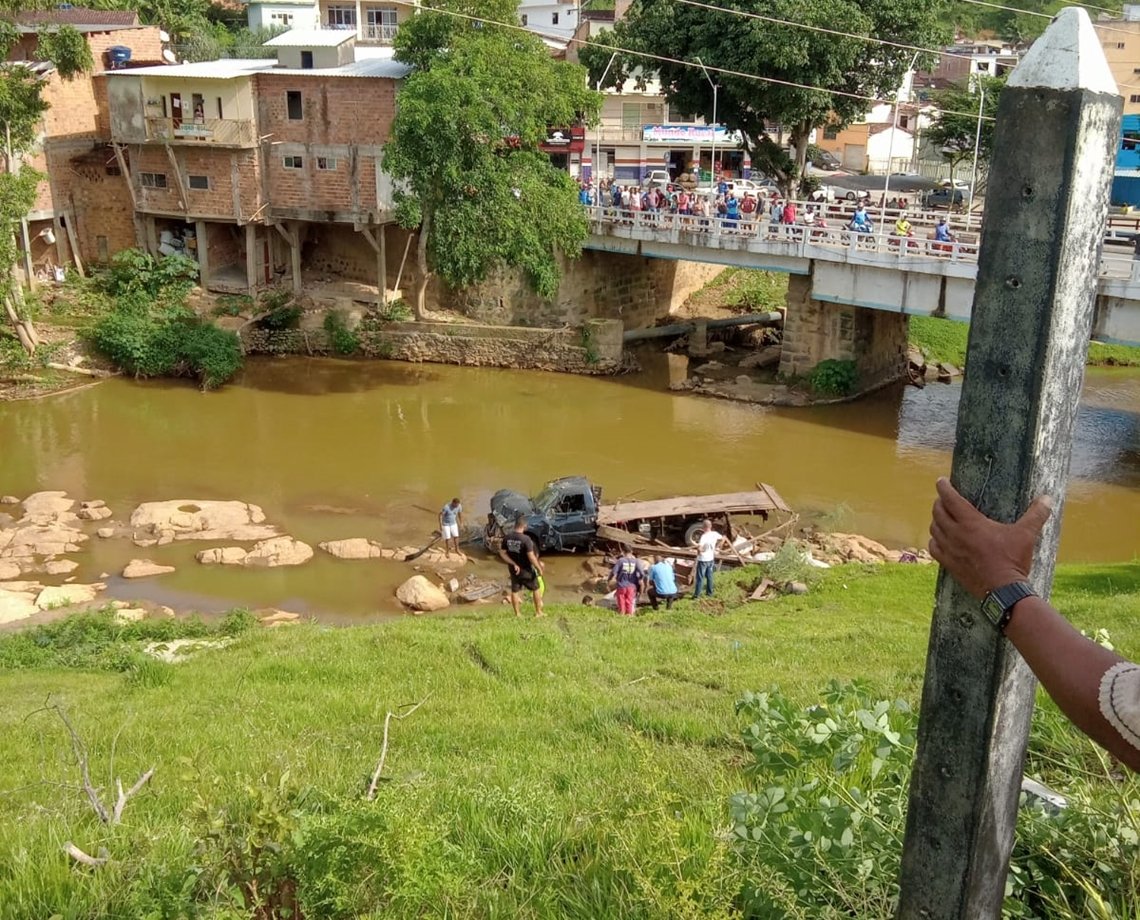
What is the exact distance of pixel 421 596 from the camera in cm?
1609

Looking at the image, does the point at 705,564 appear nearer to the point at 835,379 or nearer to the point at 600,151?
the point at 835,379

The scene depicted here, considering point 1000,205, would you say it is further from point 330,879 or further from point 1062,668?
point 330,879

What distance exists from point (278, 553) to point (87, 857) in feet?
47.0

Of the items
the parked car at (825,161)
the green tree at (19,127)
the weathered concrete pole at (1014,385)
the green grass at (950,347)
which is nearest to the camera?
the weathered concrete pole at (1014,385)

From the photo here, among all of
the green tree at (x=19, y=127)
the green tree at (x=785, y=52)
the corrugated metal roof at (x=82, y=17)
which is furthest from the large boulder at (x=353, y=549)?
the corrugated metal roof at (x=82, y=17)

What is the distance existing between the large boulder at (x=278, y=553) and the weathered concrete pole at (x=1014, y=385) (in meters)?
16.0

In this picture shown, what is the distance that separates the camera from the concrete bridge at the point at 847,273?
23.2 metres

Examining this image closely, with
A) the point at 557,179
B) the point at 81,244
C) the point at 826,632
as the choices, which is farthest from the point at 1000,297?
the point at 81,244

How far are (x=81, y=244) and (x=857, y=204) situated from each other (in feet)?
78.7

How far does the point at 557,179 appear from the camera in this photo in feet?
92.4

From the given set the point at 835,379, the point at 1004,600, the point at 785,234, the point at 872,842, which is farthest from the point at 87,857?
the point at 835,379

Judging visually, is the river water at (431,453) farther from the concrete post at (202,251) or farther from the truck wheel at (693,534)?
the concrete post at (202,251)

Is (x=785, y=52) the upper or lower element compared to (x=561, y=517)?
upper

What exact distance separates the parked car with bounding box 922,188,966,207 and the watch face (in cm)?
4159
